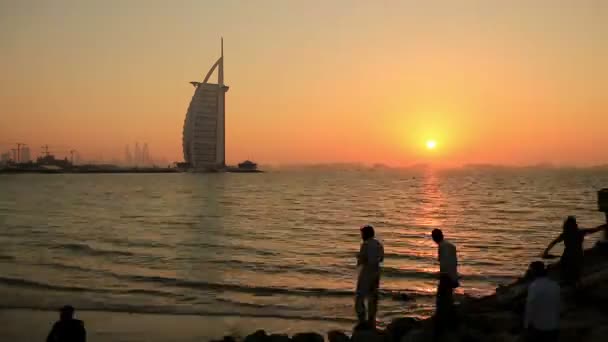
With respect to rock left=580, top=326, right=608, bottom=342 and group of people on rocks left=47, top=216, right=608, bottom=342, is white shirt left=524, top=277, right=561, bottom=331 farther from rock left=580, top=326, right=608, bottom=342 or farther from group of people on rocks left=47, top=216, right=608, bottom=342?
rock left=580, top=326, right=608, bottom=342

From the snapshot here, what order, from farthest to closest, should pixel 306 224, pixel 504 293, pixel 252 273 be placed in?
pixel 306 224 → pixel 252 273 → pixel 504 293

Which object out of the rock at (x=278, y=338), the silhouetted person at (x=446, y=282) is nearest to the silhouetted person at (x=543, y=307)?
the silhouetted person at (x=446, y=282)

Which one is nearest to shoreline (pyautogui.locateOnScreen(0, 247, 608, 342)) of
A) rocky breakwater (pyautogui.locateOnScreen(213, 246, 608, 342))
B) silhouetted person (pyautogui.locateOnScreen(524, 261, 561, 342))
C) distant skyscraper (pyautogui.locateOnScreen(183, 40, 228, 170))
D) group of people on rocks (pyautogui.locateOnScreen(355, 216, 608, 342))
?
rocky breakwater (pyautogui.locateOnScreen(213, 246, 608, 342))

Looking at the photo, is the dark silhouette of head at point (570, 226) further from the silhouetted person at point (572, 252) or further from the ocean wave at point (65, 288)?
the ocean wave at point (65, 288)

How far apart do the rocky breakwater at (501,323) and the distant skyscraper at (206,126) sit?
487 ft

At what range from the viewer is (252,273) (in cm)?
1571

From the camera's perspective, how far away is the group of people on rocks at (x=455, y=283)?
17.7 ft

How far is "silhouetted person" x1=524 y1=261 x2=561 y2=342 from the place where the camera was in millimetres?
5363

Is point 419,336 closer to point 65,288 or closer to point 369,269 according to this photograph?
point 369,269

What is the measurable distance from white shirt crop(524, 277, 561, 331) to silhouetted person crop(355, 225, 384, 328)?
2647 mm

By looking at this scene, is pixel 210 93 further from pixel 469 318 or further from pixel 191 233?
pixel 469 318

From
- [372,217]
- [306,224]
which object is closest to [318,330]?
[306,224]

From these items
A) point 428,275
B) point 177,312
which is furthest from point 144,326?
point 428,275

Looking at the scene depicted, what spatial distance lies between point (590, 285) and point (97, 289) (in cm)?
1034
